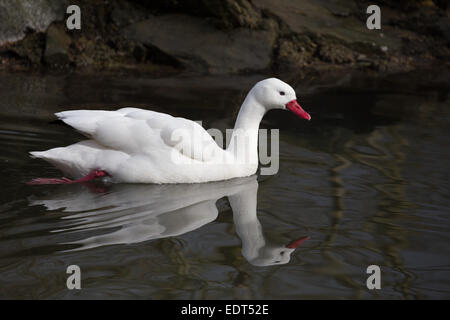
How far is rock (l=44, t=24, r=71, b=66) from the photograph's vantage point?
11.0 metres

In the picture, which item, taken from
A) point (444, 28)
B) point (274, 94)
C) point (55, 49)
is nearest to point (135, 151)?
point (274, 94)

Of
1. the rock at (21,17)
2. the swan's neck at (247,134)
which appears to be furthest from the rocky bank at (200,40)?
the swan's neck at (247,134)

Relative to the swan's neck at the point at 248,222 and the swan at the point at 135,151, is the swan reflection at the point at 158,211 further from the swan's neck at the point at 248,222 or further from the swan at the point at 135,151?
the swan at the point at 135,151

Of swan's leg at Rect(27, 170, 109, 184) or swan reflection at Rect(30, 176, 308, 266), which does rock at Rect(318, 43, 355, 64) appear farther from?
swan's leg at Rect(27, 170, 109, 184)

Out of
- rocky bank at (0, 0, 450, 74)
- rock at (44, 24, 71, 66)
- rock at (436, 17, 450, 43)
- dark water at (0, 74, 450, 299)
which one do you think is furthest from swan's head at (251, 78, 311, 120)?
rock at (436, 17, 450, 43)

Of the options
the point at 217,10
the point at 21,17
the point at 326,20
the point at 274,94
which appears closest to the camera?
the point at 274,94

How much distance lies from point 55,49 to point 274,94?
19.2 ft

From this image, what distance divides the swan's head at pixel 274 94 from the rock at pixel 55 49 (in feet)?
18.6

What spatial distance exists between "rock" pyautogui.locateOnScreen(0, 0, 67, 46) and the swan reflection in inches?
246

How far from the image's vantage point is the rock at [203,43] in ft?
37.9

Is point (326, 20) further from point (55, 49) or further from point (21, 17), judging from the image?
point (21, 17)

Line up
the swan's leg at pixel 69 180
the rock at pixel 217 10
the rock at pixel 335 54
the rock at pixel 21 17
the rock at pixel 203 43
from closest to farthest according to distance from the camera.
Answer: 1. the swan's leg at pixel 69 180
2. the rock at pixel 21 17
3. the rock at pixel 203 43
4. the rock at pixel 217 10
5. the rock at pixel 335 54

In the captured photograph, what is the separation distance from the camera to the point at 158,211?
5.24 metres
